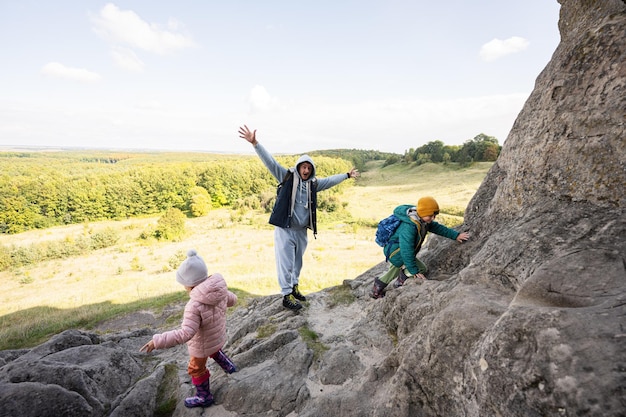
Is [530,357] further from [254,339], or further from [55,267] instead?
[55,267]

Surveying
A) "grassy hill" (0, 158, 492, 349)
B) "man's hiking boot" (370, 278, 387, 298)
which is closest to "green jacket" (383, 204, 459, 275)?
"man's hiking boot" (370, 278, 387, 298)

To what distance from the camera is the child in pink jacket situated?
4141 millimetres

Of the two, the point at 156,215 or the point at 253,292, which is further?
the point at 156,215

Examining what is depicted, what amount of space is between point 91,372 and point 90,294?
21.5 metres

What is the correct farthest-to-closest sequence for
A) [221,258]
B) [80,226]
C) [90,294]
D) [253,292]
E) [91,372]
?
[80,226] → [221,258] → [90,294] → [253,292] → [91,372]

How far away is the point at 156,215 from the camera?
2459 inches

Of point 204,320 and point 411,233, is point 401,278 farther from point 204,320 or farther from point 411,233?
point 204,320

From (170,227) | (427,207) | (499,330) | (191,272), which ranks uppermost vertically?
(427,207)

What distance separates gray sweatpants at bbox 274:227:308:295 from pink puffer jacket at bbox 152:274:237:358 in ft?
7.56

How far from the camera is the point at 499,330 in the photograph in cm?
274

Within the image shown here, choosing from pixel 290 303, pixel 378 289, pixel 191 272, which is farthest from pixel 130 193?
pixel 191 272

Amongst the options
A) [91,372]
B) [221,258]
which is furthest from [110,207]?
[91,372]

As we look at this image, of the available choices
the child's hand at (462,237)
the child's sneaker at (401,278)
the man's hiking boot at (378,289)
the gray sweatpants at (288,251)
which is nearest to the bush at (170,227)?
the gray sweatpants at (288,251)

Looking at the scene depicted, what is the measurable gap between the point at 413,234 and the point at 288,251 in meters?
2.76
